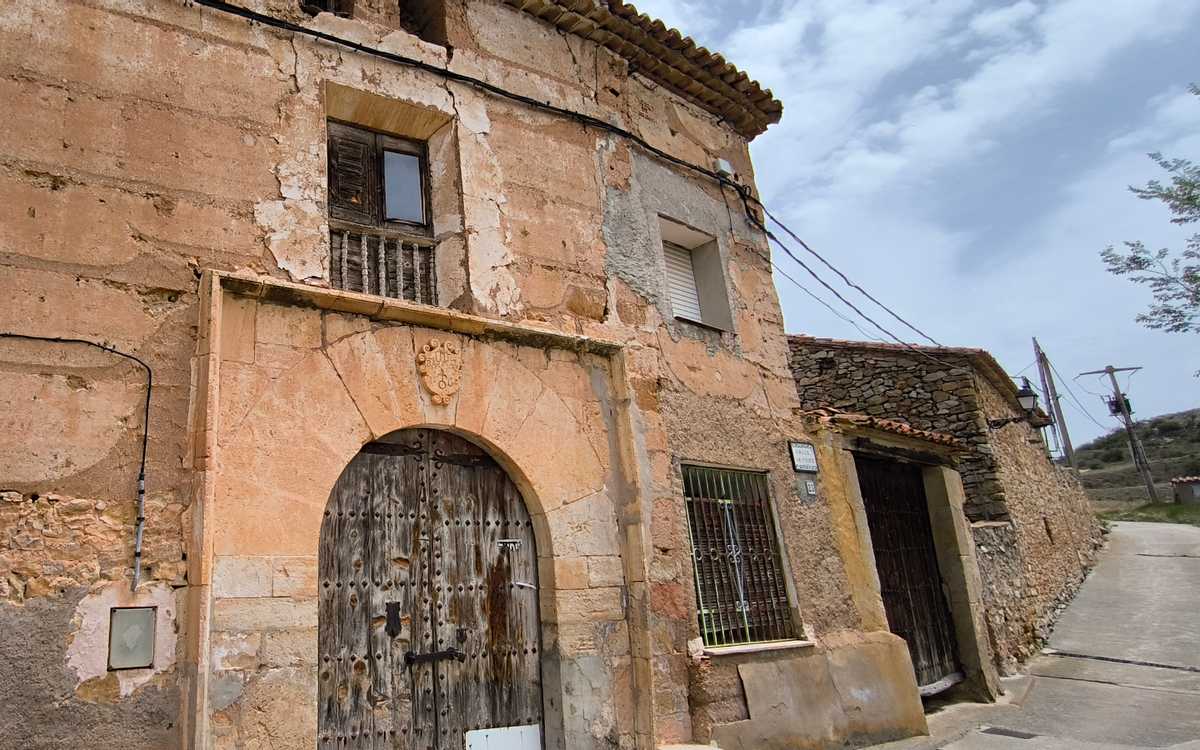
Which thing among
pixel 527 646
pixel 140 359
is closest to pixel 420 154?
pixel 140 359

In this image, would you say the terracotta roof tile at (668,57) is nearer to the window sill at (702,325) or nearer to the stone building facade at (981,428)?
the window sill at (702,325)

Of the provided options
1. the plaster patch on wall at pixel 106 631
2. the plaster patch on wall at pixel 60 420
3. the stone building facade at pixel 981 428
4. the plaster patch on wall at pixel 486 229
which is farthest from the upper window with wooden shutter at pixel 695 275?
the stone building facade at pixel 981 428

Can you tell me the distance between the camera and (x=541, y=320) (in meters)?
5.18

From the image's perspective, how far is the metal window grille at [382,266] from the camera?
4.70 metres

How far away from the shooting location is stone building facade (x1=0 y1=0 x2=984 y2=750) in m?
3.51

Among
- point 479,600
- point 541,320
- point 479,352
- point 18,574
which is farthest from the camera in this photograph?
point 541,320

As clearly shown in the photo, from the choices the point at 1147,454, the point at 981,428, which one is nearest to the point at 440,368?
the point at 981,428

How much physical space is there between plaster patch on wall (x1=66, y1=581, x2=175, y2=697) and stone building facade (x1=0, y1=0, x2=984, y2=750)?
0.01 m

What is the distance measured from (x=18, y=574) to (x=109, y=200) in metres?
1.80

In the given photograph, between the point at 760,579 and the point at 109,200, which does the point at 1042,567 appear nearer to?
the point at 760,579

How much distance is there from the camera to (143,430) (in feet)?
12.0

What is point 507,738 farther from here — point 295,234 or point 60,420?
point 295,234

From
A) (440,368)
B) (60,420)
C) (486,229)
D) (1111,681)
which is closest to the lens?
(60,420)

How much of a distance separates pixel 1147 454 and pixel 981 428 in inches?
1195
